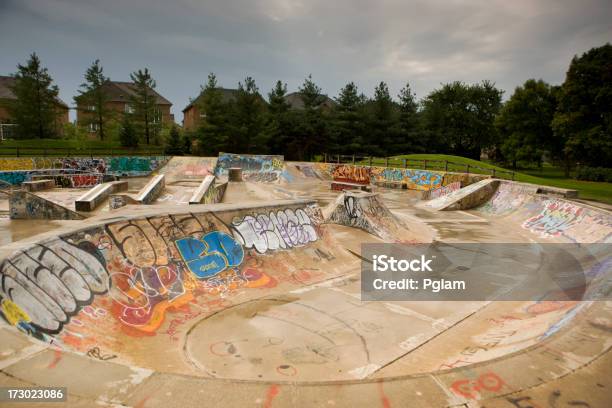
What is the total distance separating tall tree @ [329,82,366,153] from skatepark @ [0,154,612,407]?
3571 centimetres

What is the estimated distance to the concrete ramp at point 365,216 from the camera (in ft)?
47.2

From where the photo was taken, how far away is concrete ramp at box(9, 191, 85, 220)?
38.3 feet

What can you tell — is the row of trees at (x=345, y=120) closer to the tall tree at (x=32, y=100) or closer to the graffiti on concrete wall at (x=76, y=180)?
the tall tree at (x=32, y=100)

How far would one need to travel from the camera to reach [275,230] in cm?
1141

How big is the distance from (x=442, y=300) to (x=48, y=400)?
327 inches

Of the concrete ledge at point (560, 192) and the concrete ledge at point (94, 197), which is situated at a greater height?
the concrete ledge at point (560, 192)

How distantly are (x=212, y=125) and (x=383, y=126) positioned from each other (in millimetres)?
24246

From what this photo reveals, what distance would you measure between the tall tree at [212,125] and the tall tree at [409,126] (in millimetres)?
26139

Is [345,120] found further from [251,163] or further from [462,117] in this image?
[462,117]

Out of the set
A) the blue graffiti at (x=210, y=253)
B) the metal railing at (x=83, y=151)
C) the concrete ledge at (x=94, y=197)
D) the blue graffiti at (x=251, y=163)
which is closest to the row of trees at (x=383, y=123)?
the metal railing at (x=83, y=151)

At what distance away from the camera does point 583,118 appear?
3728cm

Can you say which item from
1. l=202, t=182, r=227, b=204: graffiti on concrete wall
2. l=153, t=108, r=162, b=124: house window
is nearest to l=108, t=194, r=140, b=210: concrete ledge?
l=202, t=182, r=227, b=204: graffiti on concrete wall

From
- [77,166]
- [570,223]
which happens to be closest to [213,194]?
[570,223]

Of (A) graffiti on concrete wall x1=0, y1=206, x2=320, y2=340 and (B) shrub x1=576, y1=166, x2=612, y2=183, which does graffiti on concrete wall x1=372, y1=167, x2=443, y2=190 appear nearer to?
(B) shrub x1=576, y1=166, x2=612, y2=183
